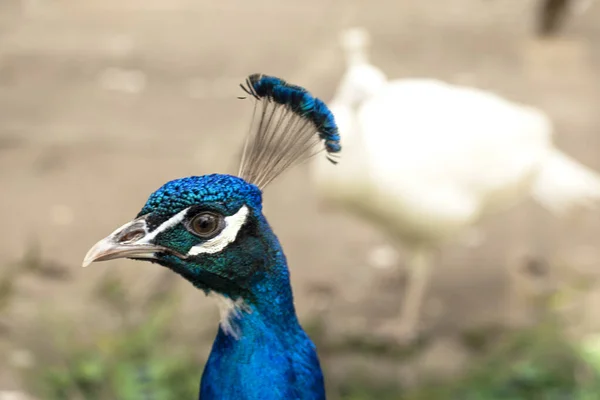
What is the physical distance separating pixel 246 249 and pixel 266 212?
1.64 meters

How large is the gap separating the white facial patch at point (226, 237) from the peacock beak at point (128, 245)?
0.13 ft

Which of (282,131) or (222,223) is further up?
(282,131)

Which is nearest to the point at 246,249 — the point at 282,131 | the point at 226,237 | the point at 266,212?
the point at 226,237

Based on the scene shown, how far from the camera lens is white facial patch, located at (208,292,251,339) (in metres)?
0.80

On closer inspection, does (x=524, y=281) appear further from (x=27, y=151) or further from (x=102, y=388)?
(x=27, y=151)

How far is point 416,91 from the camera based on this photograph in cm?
182

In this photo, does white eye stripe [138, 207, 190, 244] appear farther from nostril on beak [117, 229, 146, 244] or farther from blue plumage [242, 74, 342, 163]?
blue plumage [242, 74, 342, 163]

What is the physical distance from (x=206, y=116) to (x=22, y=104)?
28.0 inches

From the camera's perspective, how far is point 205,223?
733mm

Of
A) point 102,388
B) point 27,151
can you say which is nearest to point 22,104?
point 27,151

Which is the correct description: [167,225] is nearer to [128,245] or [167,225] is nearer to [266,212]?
[128,245]

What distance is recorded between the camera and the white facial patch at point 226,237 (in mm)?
738

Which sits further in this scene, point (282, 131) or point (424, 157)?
point (424, 157)

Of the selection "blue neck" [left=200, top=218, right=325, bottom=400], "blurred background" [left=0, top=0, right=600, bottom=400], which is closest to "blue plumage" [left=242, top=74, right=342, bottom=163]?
"blue neck" [left=200, top=218, right=325, bottom=400]
